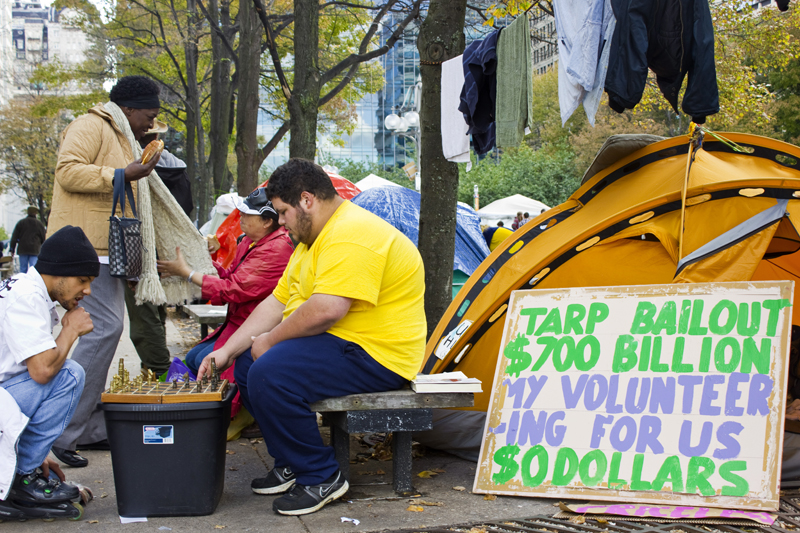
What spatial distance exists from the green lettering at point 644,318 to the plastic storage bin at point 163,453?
1973mm

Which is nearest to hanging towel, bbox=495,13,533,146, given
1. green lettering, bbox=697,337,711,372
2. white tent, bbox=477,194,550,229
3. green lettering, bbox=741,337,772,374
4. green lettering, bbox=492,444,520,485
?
green lettering, bbox=697,337,711,372

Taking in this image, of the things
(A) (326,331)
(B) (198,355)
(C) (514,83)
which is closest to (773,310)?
(A) (326,331)

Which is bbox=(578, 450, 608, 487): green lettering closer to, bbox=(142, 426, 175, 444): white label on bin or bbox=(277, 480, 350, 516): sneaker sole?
bbox=(277, 480, 350, 516): sneaker sole

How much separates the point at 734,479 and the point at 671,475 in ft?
0.83

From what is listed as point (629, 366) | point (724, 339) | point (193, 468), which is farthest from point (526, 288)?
point (193, 468)

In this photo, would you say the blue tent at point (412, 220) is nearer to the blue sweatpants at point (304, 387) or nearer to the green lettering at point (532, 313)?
the green lettering at point (532, 313)

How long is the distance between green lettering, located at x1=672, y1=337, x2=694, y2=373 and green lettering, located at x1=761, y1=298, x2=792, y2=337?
371 millimetres

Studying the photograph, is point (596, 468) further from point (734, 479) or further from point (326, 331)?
point (326, 331)

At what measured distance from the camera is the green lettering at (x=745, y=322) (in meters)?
3.22

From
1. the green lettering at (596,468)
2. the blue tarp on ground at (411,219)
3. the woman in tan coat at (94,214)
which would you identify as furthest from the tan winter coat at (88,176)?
the blue tarp on ground at (411,219)

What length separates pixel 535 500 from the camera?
3.26 metres

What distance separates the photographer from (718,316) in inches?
129

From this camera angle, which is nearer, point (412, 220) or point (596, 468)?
point (596, 468)

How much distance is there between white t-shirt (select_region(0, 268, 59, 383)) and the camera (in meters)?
2.83
